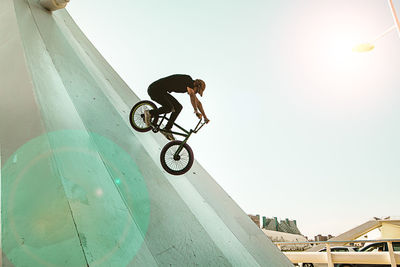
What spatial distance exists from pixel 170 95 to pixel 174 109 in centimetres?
39

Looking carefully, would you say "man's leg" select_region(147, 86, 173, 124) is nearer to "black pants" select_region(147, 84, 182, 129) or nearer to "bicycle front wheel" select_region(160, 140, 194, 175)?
"black pants" select_region(147, 84, 182, 129)

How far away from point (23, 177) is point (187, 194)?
4008mm

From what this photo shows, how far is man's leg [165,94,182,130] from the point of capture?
597 cm

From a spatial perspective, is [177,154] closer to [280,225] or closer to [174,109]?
[174,109]

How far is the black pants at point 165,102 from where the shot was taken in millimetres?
5926

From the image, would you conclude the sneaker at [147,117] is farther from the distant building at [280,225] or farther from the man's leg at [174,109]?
the distant building at [280,225]

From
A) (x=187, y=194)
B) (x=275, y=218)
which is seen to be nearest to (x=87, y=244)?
(x=187, y=194)

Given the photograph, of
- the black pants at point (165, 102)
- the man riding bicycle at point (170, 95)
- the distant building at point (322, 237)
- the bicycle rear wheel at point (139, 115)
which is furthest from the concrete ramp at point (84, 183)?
the distant building at point (322, 237)

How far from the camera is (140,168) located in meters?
5.34

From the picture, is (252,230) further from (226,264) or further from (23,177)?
(23,177)

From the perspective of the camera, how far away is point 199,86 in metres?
5.73

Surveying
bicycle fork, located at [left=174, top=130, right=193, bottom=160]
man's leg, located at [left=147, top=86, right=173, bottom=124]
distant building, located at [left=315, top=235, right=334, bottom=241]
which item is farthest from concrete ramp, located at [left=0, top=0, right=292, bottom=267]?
distant building, located at [left=315, top=235, right=334, bottom=241]

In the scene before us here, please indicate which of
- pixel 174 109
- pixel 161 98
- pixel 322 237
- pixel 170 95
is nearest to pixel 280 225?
pixel 322 237

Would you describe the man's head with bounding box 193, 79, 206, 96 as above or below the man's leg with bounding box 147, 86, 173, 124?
above
